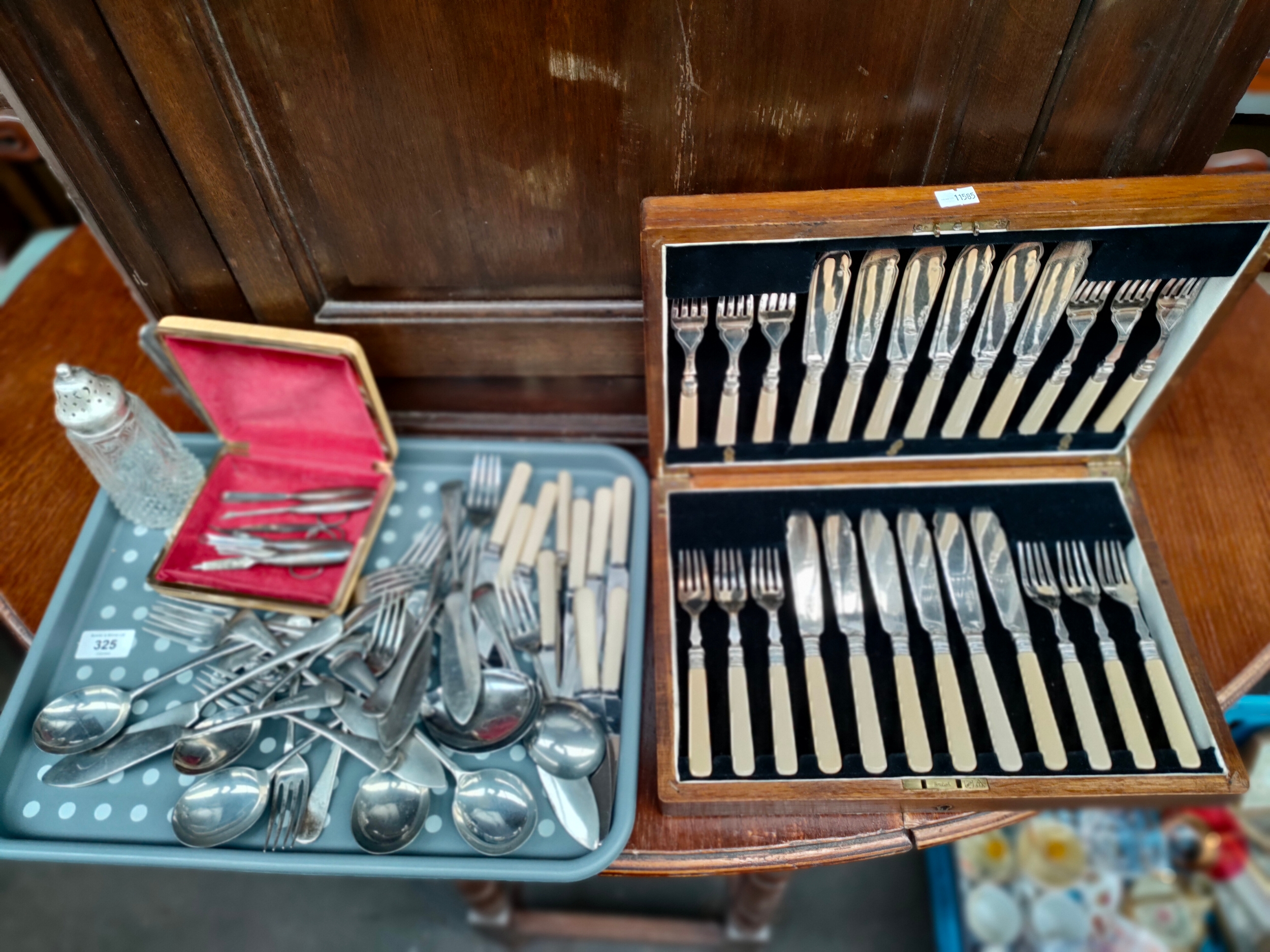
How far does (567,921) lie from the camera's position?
1563mm

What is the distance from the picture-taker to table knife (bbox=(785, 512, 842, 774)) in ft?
2.94

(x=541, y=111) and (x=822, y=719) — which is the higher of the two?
(x=541, y=111)

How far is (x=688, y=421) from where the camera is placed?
1.02 m

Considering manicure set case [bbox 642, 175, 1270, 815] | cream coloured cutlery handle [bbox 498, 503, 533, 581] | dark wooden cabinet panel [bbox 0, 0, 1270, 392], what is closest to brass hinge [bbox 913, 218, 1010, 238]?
manicure set case [bbox 642, 175, 1270, 815]

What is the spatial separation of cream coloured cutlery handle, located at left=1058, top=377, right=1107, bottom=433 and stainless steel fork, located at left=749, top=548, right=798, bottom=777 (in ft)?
1.28

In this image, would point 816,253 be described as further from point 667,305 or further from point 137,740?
point 137,740

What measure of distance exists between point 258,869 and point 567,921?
2.79ft

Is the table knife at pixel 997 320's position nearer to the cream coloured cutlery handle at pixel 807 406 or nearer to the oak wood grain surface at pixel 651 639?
the cream coloured cutlery handle at pixel 807 406

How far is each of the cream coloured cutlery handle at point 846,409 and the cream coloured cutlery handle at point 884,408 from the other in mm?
23

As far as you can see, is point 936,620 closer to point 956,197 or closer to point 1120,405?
point 1120,405

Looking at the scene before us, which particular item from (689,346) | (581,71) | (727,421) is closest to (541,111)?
(581,71)

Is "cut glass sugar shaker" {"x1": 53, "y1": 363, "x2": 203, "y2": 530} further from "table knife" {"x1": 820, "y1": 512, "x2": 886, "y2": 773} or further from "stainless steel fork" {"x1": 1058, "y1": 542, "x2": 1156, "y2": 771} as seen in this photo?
"stainless steel fork" {"x1": 1058, "y1": 542, "x2": 1156, "y2": 771}

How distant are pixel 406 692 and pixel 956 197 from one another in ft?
2.54

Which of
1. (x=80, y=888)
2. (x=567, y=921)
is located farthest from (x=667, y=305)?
(x=80, y=888)
